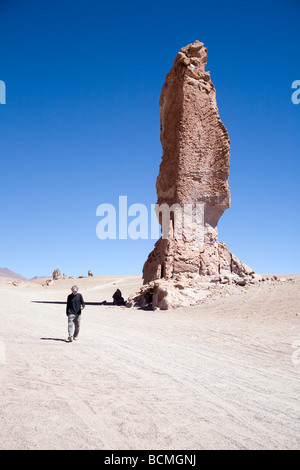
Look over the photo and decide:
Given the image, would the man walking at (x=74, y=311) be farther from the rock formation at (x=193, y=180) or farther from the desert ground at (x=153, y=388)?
the rock formation at (x=193, y=180)

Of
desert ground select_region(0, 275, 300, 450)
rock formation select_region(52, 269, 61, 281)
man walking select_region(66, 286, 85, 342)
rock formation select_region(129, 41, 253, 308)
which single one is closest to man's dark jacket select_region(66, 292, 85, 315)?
man walking select_region(66, 286, 85, 342)

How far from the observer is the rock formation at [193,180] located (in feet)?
61.7

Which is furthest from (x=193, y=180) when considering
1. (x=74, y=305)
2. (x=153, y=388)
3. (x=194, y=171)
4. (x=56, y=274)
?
(x=56, y=274)

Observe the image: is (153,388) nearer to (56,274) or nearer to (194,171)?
(194,171)

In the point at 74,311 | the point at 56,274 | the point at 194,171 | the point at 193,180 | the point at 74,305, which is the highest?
the point at 194,171

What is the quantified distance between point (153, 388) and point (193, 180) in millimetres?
15540

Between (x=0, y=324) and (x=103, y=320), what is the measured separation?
3671 mm

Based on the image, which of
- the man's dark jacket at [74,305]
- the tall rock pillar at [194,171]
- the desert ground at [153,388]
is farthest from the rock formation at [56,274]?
the man's dark jacket at [74,305]

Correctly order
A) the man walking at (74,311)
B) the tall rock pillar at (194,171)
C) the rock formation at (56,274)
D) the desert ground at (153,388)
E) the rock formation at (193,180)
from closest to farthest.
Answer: the desert ground at (153,388)
the man walking at (74,311)
the rock formation at (193,180)
the tall rock pillar at (194,171)
the rock formation at (56,274)

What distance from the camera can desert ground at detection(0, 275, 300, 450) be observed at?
3479mm

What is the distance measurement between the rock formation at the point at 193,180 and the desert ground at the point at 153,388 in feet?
26.9

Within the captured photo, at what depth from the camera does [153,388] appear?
16.5 ft
